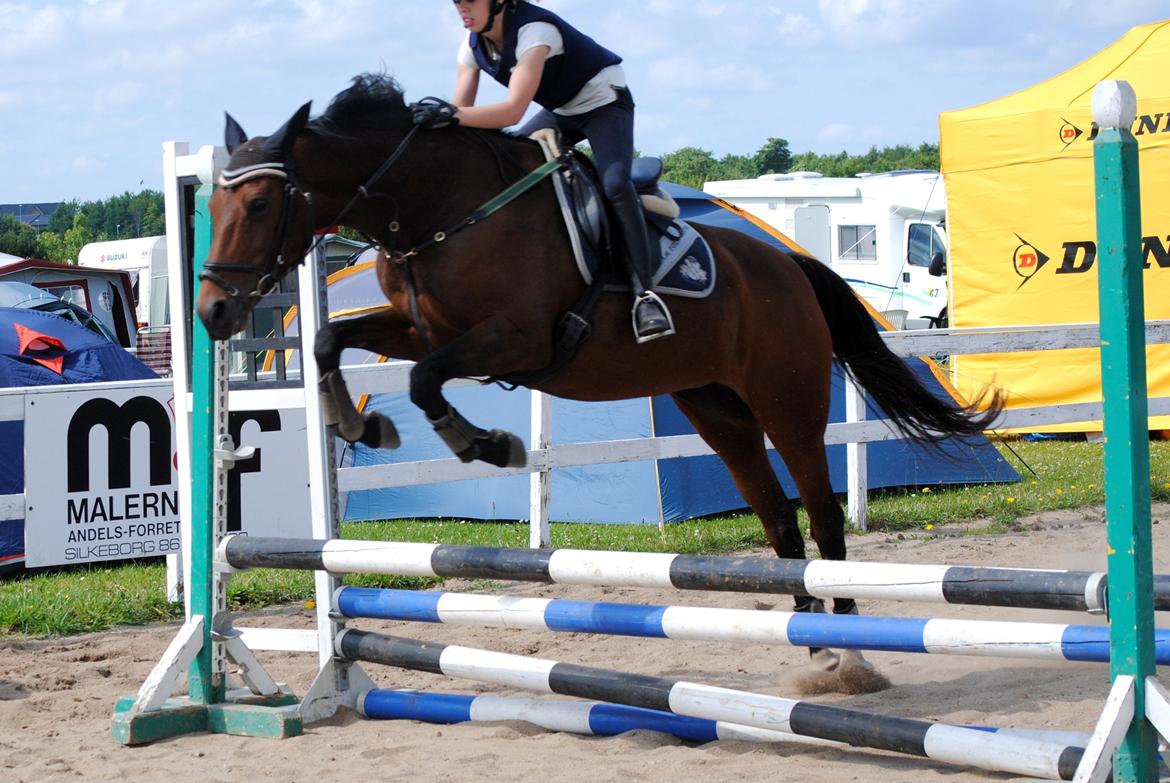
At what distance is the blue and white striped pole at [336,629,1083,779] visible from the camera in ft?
10.4

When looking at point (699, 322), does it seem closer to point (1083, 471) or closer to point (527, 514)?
point (527, 514)

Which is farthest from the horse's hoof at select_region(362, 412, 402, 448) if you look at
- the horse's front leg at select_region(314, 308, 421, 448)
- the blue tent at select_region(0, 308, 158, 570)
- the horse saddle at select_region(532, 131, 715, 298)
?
the blue tent at select_region(0, 308, 158, 570)

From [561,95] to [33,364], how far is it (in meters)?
5.82

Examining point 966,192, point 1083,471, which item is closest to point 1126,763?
point 1083,471

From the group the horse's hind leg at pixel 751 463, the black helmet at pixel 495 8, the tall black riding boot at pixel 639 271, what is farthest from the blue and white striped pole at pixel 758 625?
the black helmet at pixel 495 8

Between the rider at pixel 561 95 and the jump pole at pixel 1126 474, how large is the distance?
65.1 inches

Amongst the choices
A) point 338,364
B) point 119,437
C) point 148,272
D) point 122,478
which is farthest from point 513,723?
point 148,272

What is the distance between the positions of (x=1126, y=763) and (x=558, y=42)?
276 centimetres

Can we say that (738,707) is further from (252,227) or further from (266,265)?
(252,227)

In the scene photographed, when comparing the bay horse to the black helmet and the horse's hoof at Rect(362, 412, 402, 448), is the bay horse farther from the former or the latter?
the black helmet

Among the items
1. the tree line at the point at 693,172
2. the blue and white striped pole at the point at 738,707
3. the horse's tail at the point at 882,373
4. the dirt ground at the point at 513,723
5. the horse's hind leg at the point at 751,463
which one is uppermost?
the tree line at the point at 693,172

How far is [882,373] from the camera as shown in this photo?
5.47 m

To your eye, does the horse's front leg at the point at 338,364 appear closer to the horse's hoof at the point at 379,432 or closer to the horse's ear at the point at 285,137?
the horse's hoof at the point at 379,432

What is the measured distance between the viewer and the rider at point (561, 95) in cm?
421
